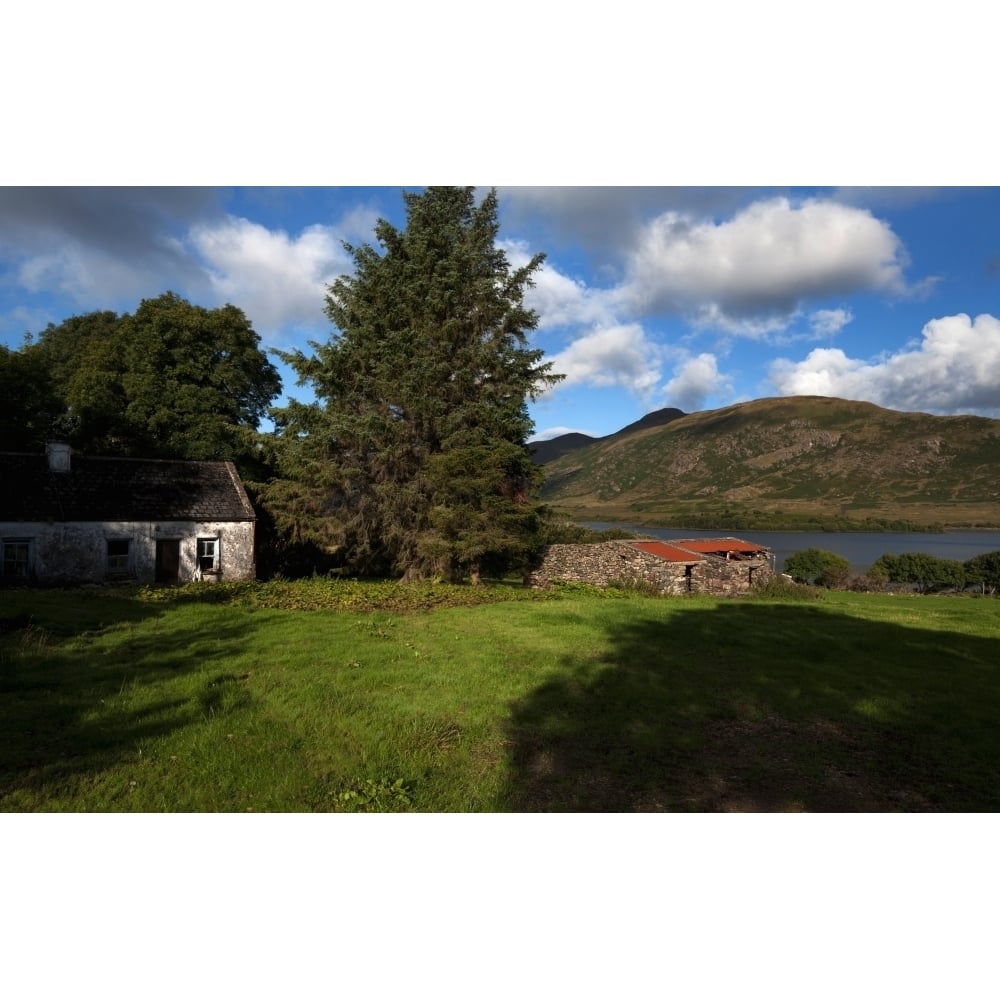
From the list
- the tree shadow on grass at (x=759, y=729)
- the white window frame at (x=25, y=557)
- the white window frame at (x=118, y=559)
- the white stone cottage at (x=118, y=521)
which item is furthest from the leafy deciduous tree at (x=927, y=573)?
the white window frame at (x=25, y=557)

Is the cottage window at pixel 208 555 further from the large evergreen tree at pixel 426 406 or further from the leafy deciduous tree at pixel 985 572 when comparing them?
the leafy deciduous tree at pixel 985 572

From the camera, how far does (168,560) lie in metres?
21.7

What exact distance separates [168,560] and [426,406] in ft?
38.9

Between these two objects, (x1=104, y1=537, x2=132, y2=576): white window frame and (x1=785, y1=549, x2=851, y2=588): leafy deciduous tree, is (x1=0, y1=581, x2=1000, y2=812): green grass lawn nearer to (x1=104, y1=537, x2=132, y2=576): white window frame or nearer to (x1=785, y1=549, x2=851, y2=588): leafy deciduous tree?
(x1=104, y1=537, x2=132, y2=576): white window frame

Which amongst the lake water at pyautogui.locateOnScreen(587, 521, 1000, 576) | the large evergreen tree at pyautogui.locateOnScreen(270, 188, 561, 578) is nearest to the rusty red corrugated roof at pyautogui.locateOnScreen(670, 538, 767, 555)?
the large evergreen tree at pyautogui.locateOnScreen(270, 188, 561, 578)

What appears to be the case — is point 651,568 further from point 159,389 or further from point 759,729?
point 159,389

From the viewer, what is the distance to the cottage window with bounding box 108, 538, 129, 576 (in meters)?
20.6

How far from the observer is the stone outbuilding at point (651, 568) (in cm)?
2161

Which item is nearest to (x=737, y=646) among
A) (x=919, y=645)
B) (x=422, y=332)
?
(x=919, y=645)

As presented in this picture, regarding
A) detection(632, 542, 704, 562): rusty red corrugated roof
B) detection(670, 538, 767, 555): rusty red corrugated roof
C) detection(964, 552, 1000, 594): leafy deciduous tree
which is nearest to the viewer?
detection(632, 542, 704, 562): rusty red corrugated roof

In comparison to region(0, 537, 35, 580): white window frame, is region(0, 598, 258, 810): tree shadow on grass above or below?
below

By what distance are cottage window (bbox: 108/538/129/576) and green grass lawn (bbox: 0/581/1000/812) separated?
7.67m

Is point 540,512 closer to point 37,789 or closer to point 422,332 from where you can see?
point 422,332

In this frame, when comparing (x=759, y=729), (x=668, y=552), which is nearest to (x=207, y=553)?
(x=668, y=552)
